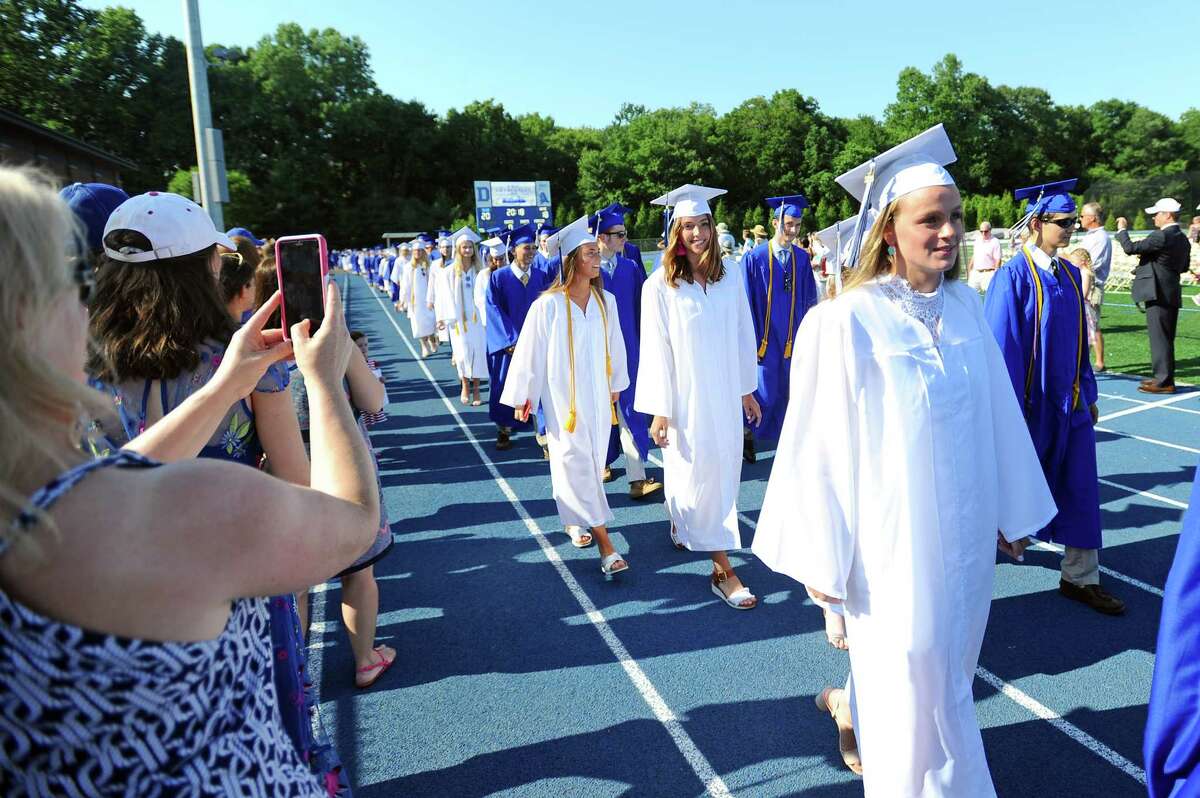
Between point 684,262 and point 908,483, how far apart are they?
2624 mm

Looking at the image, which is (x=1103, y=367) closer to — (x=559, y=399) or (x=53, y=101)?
(x=559, y=399)

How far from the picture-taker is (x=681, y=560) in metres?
5.15

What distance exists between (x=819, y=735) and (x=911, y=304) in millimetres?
1920

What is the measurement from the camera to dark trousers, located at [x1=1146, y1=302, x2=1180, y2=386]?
31.2 feet

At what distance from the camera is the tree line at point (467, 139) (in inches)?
2345

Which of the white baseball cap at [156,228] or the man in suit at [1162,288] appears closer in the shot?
the white baseball cap at [156,228]

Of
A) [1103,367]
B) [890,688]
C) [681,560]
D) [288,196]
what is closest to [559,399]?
[681,560]

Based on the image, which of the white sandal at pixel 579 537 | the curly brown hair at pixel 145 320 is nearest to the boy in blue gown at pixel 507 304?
the white sandal at pixel 579 537

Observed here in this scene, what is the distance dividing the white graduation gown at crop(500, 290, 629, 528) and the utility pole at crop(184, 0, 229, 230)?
19.5 ft

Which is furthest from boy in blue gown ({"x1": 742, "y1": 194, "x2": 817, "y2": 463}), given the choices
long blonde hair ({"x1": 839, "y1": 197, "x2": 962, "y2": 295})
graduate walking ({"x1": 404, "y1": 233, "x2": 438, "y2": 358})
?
graduate walking ({"x1": 404, "y1": 233, "x2": 438, "y2": 358})

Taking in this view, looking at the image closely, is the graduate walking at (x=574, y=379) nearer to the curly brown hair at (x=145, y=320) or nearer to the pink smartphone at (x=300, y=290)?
the curly brown hair at (x=145, y=320)

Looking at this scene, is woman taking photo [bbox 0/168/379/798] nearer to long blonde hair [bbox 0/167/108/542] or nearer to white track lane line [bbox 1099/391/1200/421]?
long blonde hair [bbox 0/167/108/542]

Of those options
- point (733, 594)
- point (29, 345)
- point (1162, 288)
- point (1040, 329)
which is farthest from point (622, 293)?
point (1162, 288)

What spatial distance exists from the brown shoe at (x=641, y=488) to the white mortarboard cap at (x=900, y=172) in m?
3.95
